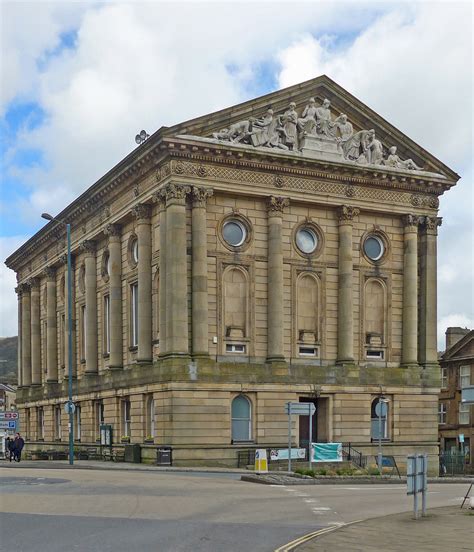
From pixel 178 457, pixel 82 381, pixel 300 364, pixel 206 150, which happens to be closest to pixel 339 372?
pixel 300 364

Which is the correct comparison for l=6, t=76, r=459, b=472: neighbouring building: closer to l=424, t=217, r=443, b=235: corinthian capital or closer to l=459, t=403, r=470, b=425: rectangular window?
l=424, t=217, r=443, b=235: corinthian capital

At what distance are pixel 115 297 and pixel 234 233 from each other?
8906 mm

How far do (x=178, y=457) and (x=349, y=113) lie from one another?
19.9 metres

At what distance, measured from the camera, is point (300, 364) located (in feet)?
150

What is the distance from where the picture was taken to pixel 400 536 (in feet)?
52.2

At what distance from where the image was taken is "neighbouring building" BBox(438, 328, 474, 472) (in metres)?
70.3

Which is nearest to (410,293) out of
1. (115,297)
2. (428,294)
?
(428,294)

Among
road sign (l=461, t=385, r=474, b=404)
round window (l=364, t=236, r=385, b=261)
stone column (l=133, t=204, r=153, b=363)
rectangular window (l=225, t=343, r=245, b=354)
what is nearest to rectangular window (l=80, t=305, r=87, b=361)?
stone column (l=133, t=204, r=153, b=363)

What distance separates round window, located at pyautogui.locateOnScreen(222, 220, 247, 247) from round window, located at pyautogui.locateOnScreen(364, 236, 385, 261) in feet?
24.5

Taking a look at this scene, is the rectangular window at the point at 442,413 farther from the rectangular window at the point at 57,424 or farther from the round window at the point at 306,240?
the round window at the point at 306,240

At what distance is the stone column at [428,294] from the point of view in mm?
49344

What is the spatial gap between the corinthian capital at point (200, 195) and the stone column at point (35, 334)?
28.5m

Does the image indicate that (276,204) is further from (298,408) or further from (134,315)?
(298,408)

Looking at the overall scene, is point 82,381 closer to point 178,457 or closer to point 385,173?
point 178,457
